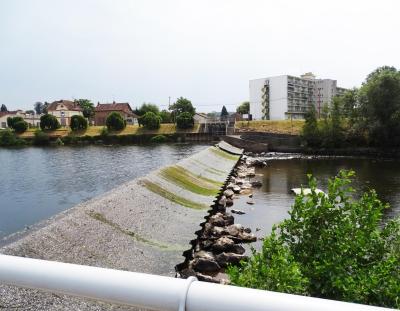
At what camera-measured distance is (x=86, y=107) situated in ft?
405

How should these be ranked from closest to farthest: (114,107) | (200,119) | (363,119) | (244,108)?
(363,119), (200,119), (114,107), (244,108)

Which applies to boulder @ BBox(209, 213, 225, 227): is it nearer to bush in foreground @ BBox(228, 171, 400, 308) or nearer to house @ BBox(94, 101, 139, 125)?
bush in foreground @ BBox(228, 171, 400, 308)

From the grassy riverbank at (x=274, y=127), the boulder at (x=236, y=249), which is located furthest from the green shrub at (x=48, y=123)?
the boulder at (x=236, y=249)

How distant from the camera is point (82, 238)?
1266cm

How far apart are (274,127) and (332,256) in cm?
→ 7066

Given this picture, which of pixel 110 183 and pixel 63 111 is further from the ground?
pixel 63 111

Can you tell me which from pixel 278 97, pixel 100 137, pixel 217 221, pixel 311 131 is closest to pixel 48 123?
pixel 100 137

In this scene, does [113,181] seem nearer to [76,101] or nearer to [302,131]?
[302,131]

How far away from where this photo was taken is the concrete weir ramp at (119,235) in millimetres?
8781

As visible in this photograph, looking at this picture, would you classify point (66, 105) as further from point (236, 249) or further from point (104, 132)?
point (236, 249)

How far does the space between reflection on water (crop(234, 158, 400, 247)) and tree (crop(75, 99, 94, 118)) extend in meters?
80.3

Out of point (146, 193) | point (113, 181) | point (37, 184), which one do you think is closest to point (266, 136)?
point (113, 181)

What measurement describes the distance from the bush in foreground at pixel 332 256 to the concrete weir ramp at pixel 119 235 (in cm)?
455

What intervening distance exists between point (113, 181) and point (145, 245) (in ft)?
67.6
